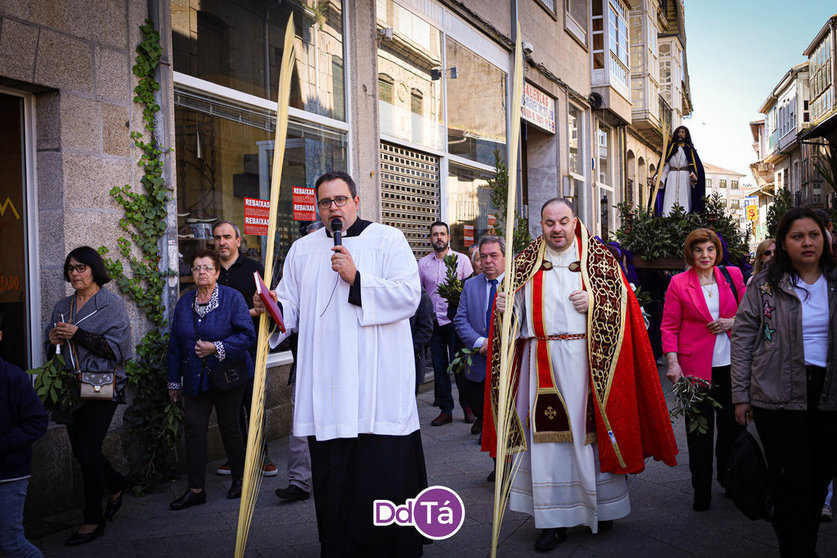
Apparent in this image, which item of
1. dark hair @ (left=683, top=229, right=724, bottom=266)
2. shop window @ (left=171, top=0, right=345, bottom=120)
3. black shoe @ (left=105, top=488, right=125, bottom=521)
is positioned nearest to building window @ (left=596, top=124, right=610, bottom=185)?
shop window @ (left=171, top=0, right=345, bottom=120)

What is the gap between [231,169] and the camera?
706 cm

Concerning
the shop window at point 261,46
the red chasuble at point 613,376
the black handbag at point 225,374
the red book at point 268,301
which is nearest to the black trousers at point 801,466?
the red chasuble at point 613,376

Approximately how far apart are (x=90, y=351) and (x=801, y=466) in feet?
13.3

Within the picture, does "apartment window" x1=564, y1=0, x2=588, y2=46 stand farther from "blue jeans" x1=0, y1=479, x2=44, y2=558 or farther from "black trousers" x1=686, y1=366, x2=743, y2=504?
"blue jeans" x1=0, y1=479, x2=44, y2=558

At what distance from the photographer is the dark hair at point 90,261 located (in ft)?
15.2

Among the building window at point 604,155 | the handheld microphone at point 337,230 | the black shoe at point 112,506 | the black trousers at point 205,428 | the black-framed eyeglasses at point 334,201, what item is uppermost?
the building window at point 604,155

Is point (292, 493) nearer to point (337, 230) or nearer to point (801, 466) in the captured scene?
point (337, 230)

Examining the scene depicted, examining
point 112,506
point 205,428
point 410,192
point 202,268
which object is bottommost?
point 112,506

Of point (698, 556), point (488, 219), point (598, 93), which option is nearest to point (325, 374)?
point (698, 556)

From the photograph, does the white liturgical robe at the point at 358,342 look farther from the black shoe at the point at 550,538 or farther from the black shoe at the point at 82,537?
the black shoe at the point at 82,537

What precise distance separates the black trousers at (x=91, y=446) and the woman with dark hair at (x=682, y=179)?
790 centimetres

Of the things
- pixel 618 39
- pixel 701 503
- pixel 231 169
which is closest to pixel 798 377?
pixel 701 503

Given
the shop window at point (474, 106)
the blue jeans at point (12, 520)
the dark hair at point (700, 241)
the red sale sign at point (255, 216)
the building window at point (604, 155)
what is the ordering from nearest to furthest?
the blue jeans at point (12, 520)
the dark hair at point (700, 241)
the red sale sign at point (255, 216)
the shop window at point (474, 106)
the building window at point (604, 155)

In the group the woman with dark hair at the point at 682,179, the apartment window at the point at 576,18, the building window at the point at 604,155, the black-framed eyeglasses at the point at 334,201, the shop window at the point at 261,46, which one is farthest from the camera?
the building window at the point at 604,155
